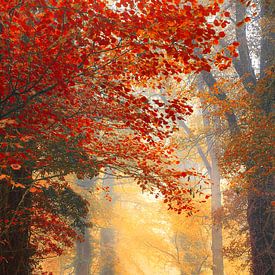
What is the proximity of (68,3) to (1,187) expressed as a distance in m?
3.64

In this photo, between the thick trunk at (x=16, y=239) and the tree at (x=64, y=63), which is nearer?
the tree at (x=64, y=63)

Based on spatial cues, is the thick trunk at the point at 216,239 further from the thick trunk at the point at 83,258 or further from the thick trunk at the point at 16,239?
the thick trunk at the point at 16,239

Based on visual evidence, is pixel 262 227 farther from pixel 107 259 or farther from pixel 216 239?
pixel 107 259

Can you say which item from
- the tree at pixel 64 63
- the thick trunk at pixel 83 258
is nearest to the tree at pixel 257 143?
the tree at pixel 64 63

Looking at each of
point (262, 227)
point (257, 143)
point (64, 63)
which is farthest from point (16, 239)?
point (262, 227)

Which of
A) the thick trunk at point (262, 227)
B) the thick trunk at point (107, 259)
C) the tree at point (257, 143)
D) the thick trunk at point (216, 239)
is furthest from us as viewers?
the thick trunk at point (107, 259)

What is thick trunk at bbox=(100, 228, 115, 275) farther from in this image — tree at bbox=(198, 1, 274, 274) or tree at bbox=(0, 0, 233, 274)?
tree at bbox=(0, 0, 233, 274)

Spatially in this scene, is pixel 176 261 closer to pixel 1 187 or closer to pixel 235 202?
pixel 235 202

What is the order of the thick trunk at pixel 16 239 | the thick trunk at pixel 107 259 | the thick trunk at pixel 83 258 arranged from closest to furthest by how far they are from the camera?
1. the thick trunk at pixel 16 239
2. the thick trunk at pixel 83 258
3. the thick trunk at pixel 107 259

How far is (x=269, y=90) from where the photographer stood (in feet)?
30.5

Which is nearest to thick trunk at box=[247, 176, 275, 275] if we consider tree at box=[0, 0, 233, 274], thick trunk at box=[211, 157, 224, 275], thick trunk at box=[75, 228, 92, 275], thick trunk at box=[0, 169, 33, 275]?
tree at box=[0, 0, 233, 274]

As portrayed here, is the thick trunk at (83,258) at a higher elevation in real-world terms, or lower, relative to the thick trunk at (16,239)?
higher

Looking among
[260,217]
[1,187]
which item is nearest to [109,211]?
[260,217]

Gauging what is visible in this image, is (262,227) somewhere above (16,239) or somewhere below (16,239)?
above
